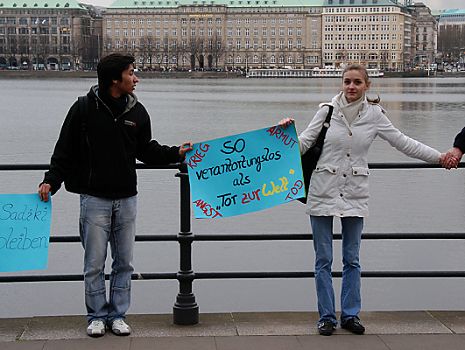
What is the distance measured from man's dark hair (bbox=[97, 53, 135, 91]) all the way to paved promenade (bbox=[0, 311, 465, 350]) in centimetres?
155

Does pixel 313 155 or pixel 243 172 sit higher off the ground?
pixel 313 155

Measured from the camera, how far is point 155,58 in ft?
571

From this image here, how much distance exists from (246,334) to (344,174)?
1175mm

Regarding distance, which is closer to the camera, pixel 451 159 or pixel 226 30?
pixel 451 159

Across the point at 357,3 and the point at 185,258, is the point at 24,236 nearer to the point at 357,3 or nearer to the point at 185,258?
the point at 185,258

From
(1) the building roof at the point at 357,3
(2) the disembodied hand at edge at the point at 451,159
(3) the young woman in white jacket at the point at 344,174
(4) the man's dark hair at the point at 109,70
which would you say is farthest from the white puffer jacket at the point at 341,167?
(1) the building roof at the point at 357,3

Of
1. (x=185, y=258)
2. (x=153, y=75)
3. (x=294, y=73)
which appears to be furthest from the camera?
(x=294, y=73)

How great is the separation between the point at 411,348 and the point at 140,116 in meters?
2.15

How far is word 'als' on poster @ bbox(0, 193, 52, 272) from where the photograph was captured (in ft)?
18.2

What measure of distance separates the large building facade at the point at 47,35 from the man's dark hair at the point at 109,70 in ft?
544

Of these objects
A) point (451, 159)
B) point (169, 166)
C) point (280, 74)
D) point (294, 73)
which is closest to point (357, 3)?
point (294, 73)

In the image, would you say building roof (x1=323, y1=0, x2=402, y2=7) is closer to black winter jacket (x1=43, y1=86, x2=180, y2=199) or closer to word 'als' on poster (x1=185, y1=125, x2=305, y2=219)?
word 'als' on poster (x1=185, y1=125, x2=305, y2=219)

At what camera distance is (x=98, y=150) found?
5273 millimetres

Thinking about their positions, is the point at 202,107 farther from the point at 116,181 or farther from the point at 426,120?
the point at 116,181
